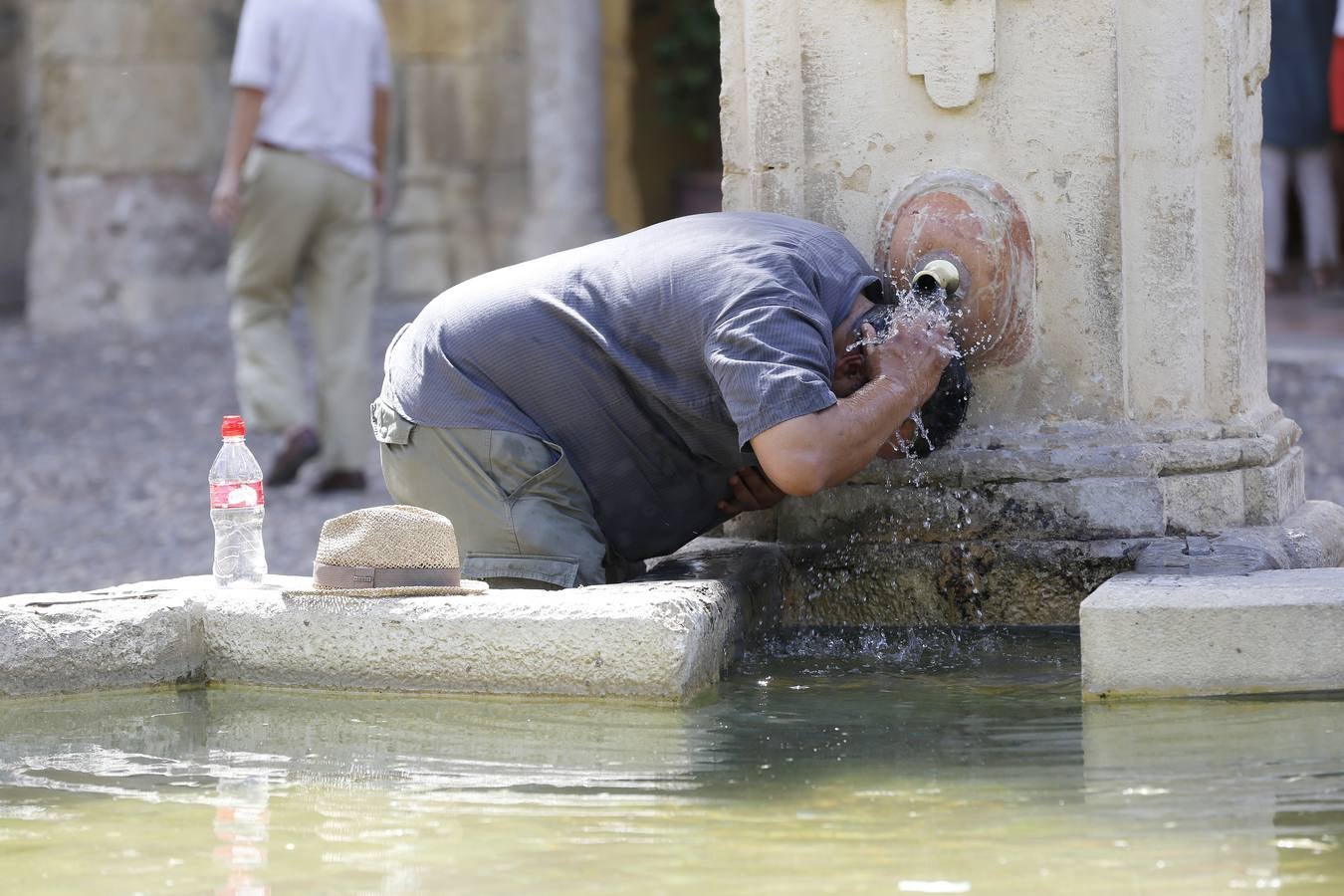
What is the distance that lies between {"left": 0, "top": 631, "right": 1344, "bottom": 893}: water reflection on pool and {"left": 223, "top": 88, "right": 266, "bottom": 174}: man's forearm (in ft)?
11.9

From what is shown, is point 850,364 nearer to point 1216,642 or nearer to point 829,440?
point 829,440

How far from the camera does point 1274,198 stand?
34.9ft

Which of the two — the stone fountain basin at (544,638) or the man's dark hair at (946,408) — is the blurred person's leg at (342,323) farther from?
the man's dark hair at (946,408)

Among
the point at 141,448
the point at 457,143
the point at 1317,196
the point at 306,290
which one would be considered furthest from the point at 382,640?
the point at 1317,196

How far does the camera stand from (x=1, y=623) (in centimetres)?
362

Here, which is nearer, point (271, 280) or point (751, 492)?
point (751, 492)

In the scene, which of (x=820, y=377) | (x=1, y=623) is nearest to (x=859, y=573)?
(x=820, y=377)

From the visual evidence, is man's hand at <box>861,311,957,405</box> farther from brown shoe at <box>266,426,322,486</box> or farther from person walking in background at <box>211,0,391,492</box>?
brown shoe at <box>266,426,322,486</box>

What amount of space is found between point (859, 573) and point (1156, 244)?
2.94ft

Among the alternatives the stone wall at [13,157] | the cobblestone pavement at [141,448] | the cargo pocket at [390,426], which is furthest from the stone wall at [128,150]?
the cargo pocket at [390,426]

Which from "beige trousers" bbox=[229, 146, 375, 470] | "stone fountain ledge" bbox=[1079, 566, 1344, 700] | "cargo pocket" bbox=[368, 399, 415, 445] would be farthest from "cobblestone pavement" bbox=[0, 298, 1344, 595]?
"stone fountain ledge" bbox=[1079, 566, 1344, 700]

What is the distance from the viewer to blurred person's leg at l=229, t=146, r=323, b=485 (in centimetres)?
704

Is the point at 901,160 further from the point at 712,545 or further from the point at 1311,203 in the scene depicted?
the point at 1311,203

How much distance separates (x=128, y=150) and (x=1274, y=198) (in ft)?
19.9
